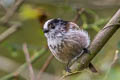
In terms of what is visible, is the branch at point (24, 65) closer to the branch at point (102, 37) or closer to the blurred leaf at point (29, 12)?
the blurred leaf at point (29, 12)

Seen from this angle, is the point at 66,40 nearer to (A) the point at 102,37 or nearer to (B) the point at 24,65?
(A) the point at 102,37

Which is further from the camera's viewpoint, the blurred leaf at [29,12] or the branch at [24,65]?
the blurred leaf at [29,12]

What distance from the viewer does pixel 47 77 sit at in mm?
3182

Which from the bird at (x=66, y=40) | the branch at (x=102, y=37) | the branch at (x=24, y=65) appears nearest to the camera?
the branch at (x=102, y=37)

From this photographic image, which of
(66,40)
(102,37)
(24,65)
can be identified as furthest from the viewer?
→ (24,65)

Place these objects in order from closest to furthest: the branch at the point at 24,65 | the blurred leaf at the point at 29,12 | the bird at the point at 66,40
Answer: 1. the bird at the point at 66,40
2. the branch at the point at 24,65
3. the blurred leaf at the point at 29,12

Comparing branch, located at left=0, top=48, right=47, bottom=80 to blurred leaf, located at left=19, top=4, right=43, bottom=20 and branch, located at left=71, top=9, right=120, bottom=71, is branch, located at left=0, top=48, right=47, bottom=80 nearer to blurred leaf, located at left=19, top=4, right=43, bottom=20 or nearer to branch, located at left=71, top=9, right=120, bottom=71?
blurred leaf, located at left=19, top=4, right=43, bottom=20

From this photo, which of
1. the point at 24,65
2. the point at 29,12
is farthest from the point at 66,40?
the point at 29,12

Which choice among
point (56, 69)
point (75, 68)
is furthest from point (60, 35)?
point (56, 69)

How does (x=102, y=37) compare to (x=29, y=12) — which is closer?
(x=102, y=37)

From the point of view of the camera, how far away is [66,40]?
87.8 inches

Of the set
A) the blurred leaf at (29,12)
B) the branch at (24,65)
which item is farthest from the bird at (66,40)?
the blurred leaf at (29,12)

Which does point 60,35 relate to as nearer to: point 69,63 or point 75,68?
point 69,63

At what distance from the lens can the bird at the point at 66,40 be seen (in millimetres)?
2201
